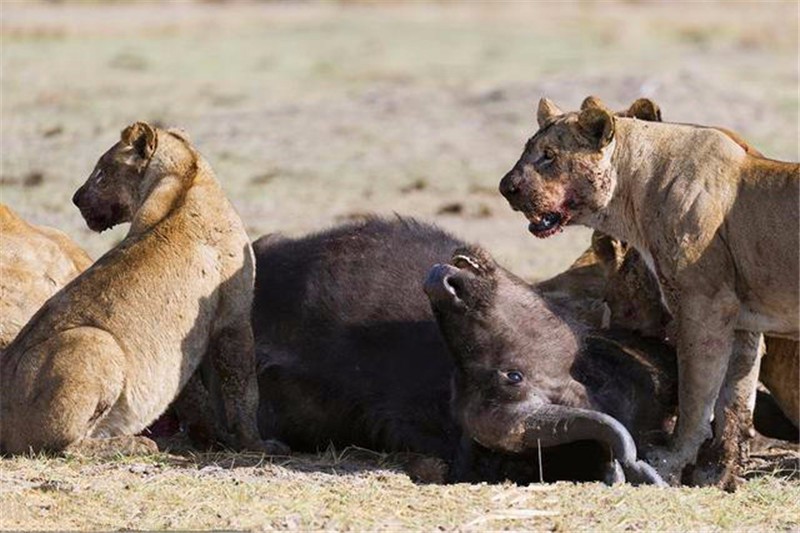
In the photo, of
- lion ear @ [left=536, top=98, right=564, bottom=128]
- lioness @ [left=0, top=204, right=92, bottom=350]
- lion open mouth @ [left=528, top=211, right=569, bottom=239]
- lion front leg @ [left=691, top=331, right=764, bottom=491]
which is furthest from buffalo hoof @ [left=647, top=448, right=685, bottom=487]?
lioness @ [left=0, top=204, right=92, bottom=350]

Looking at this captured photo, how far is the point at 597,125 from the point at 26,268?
9.42 feet

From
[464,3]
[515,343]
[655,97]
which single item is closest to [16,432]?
[515,343]

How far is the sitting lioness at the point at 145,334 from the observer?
23.5ft

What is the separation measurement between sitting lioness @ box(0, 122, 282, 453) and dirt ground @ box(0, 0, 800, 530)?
0.75 feet

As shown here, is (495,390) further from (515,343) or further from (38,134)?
(38,134)

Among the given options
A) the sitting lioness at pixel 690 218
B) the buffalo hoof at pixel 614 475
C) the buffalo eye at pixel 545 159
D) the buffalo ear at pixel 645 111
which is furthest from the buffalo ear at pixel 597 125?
the buffalo hoof at pixel 614 475

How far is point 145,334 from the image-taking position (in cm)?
742

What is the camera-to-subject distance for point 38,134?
1702 centimetres

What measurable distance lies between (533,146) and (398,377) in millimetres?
1134

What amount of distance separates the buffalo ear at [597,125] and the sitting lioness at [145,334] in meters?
1.60

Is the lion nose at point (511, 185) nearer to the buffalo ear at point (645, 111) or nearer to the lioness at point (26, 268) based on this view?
the buffalo ear at point (645, 111)

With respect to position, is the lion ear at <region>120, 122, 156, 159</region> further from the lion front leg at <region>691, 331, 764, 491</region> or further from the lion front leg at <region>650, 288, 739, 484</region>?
the lion front leg at <region>691, 331, 764, 491</region>

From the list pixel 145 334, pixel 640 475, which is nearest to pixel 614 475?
pixel 640 475

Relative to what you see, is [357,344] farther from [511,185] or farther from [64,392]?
[64,392]
